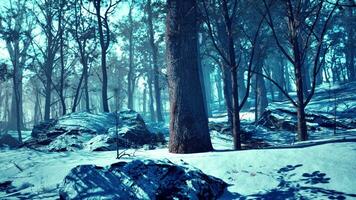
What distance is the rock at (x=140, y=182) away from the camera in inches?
153

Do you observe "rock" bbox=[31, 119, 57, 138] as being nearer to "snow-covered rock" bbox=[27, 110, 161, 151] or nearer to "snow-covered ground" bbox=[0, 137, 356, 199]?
"snow-covered rock" bbox=[27, 110, 161, 151]

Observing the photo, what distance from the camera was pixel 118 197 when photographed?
3781 mm

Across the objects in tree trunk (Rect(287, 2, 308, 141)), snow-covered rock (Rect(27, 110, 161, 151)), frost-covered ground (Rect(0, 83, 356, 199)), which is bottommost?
frost-covered ground (Rect(0, 83, 356, 199))

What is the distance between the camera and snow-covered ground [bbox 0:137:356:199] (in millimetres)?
4121

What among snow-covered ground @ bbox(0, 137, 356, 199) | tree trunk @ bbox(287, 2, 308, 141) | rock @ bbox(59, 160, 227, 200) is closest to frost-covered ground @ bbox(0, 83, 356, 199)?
snow-covered ground @ bbox(0, 137, 356, 199)

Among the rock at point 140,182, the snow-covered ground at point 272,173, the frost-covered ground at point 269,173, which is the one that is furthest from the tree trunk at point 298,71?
the rock at point 140,182

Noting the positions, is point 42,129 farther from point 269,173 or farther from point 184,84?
point 269,173

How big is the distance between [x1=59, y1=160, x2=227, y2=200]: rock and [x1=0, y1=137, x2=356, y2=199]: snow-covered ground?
48 centimetres

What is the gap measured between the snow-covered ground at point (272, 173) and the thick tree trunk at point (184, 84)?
503mm

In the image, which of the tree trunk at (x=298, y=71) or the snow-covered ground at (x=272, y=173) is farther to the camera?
the tree trunk at (x=298, y=71)


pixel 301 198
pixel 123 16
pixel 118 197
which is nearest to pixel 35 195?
pixel 118 197

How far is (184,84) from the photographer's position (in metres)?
6.58

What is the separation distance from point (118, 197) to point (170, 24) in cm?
444

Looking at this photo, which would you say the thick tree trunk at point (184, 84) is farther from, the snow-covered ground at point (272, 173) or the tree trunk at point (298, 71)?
the tree trunk at point (298, 71)
